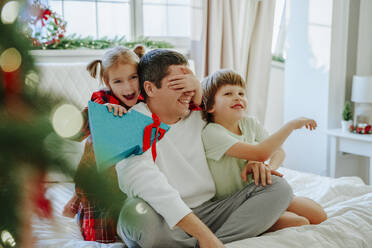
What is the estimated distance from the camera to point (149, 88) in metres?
1.28

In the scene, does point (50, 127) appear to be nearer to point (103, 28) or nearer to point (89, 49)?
point (89, 49)

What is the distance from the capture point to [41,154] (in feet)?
1.18

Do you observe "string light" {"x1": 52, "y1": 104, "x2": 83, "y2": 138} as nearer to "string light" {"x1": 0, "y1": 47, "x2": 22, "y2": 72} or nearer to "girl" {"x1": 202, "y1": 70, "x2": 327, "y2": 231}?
"string light" {"x1": 0, "y1": 47, "x2": 22, "y2": 72}

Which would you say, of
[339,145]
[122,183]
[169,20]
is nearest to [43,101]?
[122,183]

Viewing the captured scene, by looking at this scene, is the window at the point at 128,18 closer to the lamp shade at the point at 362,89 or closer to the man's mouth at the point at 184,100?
the lamp shade at the point at 362,89

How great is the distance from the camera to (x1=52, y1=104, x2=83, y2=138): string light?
38cm

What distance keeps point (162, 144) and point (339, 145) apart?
1.98m

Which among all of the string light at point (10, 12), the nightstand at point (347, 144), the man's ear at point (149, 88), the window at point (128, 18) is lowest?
the nightstand at point (347, 144)

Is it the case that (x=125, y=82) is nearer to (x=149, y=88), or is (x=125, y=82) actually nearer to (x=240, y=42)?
(x=149, y=88)

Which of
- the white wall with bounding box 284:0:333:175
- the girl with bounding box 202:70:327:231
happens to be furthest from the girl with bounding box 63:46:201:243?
the white wall with bounding box 284:0:333:175

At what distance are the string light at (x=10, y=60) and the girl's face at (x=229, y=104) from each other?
3.42 feet

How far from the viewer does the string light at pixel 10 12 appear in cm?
33

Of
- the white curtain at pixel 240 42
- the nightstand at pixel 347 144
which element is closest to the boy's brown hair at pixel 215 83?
the white curtain at pixel 240 42

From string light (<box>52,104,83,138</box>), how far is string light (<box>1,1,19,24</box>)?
0.31 feet
